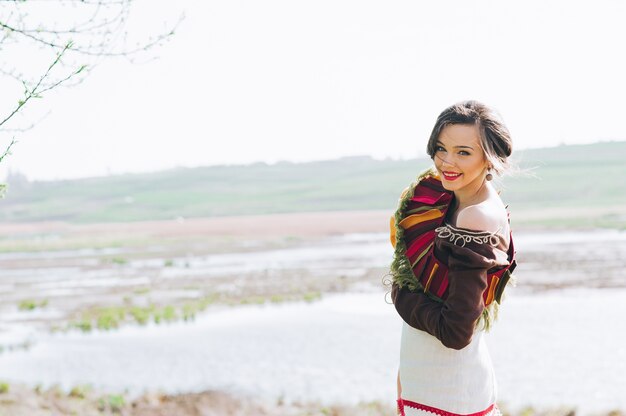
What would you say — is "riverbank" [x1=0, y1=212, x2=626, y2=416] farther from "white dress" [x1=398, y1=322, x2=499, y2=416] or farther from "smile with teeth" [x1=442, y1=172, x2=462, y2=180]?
"smile with teeth" [x1=442, y1=172, x2=462, y2=180]

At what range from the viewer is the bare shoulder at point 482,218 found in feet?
7.00

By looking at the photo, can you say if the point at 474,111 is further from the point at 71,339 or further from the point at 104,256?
the point at 104,256

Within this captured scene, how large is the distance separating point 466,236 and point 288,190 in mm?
96925

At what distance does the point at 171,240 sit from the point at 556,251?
1017 inches

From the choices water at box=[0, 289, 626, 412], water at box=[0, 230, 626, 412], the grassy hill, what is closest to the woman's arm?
water at box=[0, 289, 626, 412]

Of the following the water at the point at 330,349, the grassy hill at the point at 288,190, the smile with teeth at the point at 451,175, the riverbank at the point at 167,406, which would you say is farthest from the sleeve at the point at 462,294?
the grassy hill at the point at 288,190

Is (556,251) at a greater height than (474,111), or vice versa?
(474,111)

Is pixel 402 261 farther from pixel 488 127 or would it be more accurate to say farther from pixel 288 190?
pixel 288 190

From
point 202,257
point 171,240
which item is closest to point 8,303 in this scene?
point 202,257

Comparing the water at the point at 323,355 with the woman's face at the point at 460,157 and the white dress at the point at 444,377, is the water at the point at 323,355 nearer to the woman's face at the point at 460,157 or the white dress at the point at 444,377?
the white dress at the point at 444,377

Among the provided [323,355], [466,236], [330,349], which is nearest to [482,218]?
[466,236]

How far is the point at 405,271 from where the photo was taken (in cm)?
236

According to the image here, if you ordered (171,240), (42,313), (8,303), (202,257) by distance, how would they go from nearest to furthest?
1. (42,313)
2. (8,303)
3. (202,257)
4. (171,240)

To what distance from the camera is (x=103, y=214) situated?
8731cm
